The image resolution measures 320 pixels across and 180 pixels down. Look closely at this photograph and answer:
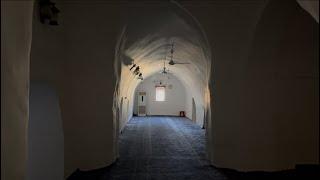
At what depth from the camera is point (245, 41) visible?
5.90m

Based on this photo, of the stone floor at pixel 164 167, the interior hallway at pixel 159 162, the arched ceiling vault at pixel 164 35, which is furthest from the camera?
the arched ceiling vault at pixel 164 35

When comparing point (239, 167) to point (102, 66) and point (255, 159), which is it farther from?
point (102, 66)

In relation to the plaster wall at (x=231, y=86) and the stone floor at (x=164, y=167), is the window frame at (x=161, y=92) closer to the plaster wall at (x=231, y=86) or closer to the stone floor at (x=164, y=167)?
the stone floor at (x=164, y=167)

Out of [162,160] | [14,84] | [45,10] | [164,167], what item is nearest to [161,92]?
[162,160]

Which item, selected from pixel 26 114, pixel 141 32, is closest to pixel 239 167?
pixel 141 32

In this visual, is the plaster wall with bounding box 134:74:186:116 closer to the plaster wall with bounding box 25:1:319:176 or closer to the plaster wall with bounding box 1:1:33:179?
the plaster wall with bounding box 25:1:319:176

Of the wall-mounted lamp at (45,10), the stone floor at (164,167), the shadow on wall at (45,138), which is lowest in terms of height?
the stone floor at (164,167)

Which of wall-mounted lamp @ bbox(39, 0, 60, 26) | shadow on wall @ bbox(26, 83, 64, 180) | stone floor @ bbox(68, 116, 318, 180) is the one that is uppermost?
wall-mounted lamp @ bbox(39, 0, 60, 26)

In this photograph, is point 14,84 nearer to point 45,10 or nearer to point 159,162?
point 45,10

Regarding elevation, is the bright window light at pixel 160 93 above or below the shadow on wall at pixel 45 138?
above

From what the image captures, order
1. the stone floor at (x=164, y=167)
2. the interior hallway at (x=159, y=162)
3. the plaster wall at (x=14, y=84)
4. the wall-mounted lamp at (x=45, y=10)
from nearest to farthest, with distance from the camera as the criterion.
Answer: the plaster wall at (x=14, y=84)
the wall-mounted lamp at (x=45, y=10)
the stone floor at (x=164, y=167)
the interior hallway at (x=159, y=162)

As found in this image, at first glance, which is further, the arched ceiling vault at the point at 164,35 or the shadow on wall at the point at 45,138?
the arched ceiling vault at the point at 164,35

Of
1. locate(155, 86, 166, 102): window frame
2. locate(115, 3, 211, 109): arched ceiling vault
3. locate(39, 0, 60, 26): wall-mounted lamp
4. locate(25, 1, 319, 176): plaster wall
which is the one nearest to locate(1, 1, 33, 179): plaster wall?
locate(39, 0, 60, 26): wall-mounted lamp

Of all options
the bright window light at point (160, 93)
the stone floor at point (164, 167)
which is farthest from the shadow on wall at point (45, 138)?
the bright window light at point (160, 93)
